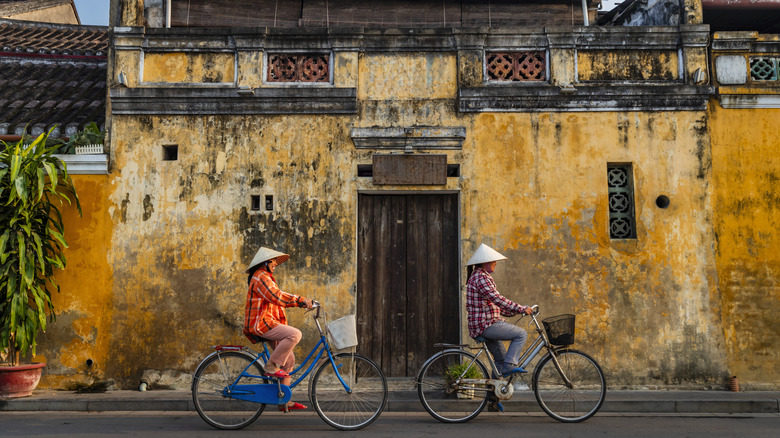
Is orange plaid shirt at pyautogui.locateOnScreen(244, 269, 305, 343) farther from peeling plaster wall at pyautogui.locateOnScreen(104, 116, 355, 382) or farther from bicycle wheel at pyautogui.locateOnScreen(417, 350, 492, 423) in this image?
peeling plaster wall at pyautogui.locateOnScreen(104, 116, 355, 382)

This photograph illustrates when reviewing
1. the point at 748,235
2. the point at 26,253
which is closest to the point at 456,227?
the point at 748,235

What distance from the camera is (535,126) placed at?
9414 millimetres

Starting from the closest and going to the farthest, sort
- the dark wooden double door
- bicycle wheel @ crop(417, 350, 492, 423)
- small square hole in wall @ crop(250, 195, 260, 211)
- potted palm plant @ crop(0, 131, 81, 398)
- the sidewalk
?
bicycle wheel @ crop(417, 350, 492, 423) < the sidewalk < potted palm plant @ crop(0, 131, 81, 398) < the dark wooden double door < small square hole in wall @ crop(250, 195, 260, 211)

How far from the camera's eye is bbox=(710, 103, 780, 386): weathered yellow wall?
900 cm

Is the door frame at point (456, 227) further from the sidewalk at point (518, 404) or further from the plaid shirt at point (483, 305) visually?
the plaid shirt at point (483, 305)

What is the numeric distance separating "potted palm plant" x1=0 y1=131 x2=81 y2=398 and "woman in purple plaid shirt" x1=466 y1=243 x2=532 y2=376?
5.68m

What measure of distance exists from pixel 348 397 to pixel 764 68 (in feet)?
26.2

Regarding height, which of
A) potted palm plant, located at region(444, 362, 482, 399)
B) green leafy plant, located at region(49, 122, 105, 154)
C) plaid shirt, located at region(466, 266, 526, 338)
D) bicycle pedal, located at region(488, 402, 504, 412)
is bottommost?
bicycle pedal, located at region(488, 402, 504, 412)

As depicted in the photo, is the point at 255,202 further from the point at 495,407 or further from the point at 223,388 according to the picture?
the point at 495,407

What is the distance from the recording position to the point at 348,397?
643 cm

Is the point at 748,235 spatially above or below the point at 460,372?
above

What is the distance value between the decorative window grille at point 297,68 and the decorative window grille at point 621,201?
4.53m

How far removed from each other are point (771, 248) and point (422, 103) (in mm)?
5469

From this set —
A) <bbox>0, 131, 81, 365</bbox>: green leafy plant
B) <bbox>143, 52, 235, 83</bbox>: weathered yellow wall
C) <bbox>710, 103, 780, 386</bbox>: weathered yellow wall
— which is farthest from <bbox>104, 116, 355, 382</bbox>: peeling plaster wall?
<bbox>710, 103, 780, 386</bbox>: weathered yellow wall
